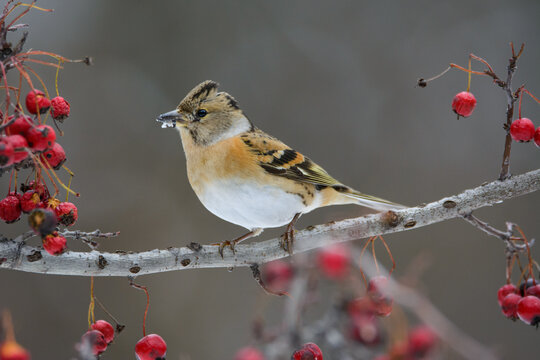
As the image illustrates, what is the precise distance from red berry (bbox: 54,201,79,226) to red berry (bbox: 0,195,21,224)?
0.36 feet

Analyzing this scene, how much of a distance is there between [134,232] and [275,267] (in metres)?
2.71

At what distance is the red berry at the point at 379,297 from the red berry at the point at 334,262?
0.13 metres

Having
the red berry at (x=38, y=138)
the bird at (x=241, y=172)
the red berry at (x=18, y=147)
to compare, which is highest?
the bird at (x=241, y=172)

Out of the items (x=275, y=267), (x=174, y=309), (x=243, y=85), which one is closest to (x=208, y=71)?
(x=243, y=85)

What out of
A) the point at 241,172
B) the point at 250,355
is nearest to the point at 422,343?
the point at 250,355

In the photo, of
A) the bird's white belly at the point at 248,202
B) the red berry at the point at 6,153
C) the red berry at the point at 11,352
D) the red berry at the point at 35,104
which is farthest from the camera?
the bird's white belly at the point at 248,202

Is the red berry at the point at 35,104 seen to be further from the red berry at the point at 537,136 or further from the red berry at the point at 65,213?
the red berry at the point at 537,136

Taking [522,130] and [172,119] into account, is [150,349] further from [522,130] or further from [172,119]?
[522,130]

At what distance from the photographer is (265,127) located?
4648 mm

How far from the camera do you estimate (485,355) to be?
128 centimetres

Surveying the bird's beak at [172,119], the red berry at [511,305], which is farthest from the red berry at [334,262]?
the bird's beak at [172,119]

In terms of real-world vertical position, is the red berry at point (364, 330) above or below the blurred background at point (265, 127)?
below

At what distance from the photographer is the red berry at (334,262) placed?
1432mm

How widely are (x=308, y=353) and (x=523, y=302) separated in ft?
2.20
